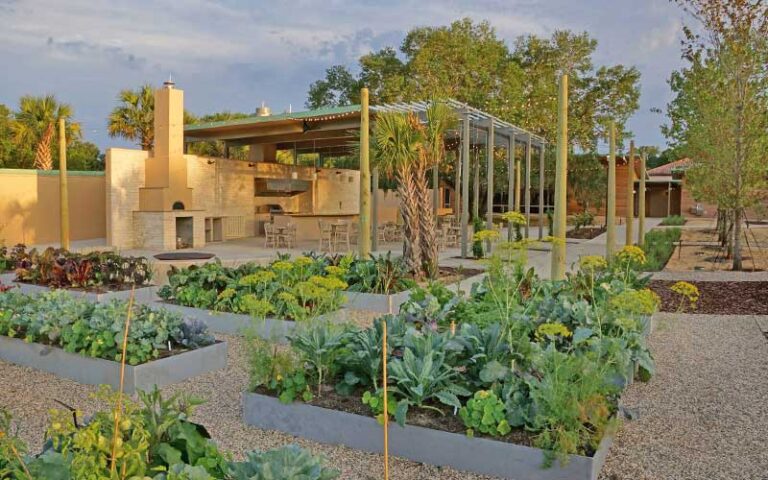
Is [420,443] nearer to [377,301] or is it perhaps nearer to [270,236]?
[377,301]

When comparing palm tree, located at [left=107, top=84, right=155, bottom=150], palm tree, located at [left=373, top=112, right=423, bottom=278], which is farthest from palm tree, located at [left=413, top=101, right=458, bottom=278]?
palm tree, located at [left=107, top=84, right=155, bottom=150]

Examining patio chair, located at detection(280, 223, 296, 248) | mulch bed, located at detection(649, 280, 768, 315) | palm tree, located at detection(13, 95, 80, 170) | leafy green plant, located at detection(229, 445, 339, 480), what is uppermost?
palm tree, located at detection(13, 95, 80, 170)

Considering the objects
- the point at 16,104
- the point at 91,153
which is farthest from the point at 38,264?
the point at 91,153

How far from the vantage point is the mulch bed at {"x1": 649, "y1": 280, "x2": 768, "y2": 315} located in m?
8.00

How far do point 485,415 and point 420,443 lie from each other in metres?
0.40

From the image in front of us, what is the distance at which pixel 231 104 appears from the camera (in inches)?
1178

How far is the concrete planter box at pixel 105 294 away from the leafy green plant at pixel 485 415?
528 cm

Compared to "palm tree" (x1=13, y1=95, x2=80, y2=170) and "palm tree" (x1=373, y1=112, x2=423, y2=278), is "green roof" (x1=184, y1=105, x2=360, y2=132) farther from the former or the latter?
"palm tree" (x1=13, y1=95, x2=80, y2=170)

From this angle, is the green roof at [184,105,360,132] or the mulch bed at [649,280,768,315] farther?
the green roof at [184,105,360,132]

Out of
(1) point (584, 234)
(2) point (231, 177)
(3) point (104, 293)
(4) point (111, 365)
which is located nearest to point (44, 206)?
(2) point (231, 177)

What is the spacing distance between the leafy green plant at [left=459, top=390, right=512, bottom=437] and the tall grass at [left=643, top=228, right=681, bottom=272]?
7.87m

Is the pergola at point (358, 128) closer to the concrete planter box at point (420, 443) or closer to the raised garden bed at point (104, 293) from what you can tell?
the raised garden bed at point (104, 293)

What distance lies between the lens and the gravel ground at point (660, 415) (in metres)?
3.38

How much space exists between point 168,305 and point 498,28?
2200cm
